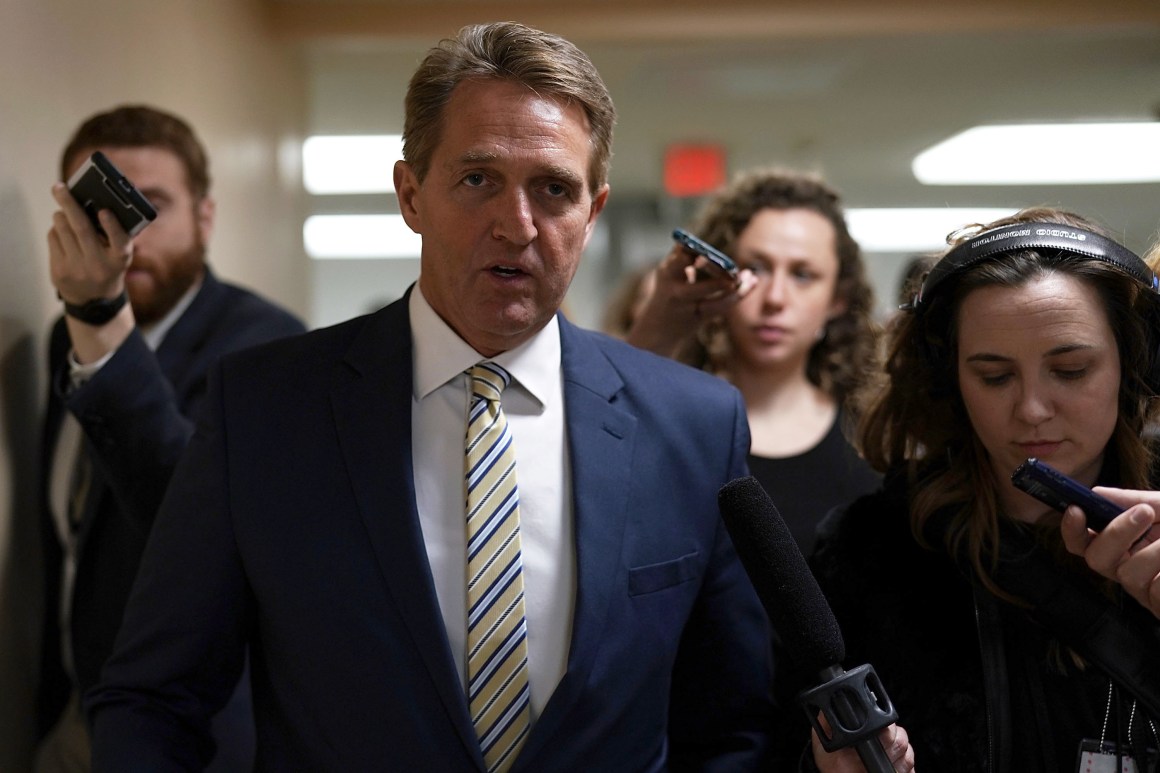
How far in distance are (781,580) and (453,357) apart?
541 millimetres

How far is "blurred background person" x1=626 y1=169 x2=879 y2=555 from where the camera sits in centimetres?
229

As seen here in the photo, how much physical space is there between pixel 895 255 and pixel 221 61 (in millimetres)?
9883

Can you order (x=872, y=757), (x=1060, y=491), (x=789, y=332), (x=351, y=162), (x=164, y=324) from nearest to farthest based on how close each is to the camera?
(x=872, y=757), (x=1060, y=491), (x=164, y=324), (x=789, y=332), (x=351, y=162)

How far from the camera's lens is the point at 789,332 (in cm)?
255

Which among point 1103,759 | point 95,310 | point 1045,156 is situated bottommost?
point 1103,759

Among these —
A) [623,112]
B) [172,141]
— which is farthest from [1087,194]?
[172,141]

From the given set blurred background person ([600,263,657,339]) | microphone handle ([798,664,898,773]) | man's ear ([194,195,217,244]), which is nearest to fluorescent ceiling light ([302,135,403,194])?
blurred background person ([600,263,657,339])

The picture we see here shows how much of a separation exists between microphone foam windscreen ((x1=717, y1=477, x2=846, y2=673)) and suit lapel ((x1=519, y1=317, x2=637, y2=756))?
22 centimetres

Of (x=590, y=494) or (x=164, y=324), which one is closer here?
(x=590, y=494)

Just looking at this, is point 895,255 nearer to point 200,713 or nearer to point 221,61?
point 221,61

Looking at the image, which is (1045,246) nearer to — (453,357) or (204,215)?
(453,357)

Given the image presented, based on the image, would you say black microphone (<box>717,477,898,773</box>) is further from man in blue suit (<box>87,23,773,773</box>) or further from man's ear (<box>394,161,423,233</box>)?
man's ear (<box>394,161,423,233</box>)

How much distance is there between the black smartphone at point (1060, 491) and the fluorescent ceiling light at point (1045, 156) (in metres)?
6.60

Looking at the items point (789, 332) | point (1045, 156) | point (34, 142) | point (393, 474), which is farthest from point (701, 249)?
point (1045, 156)
